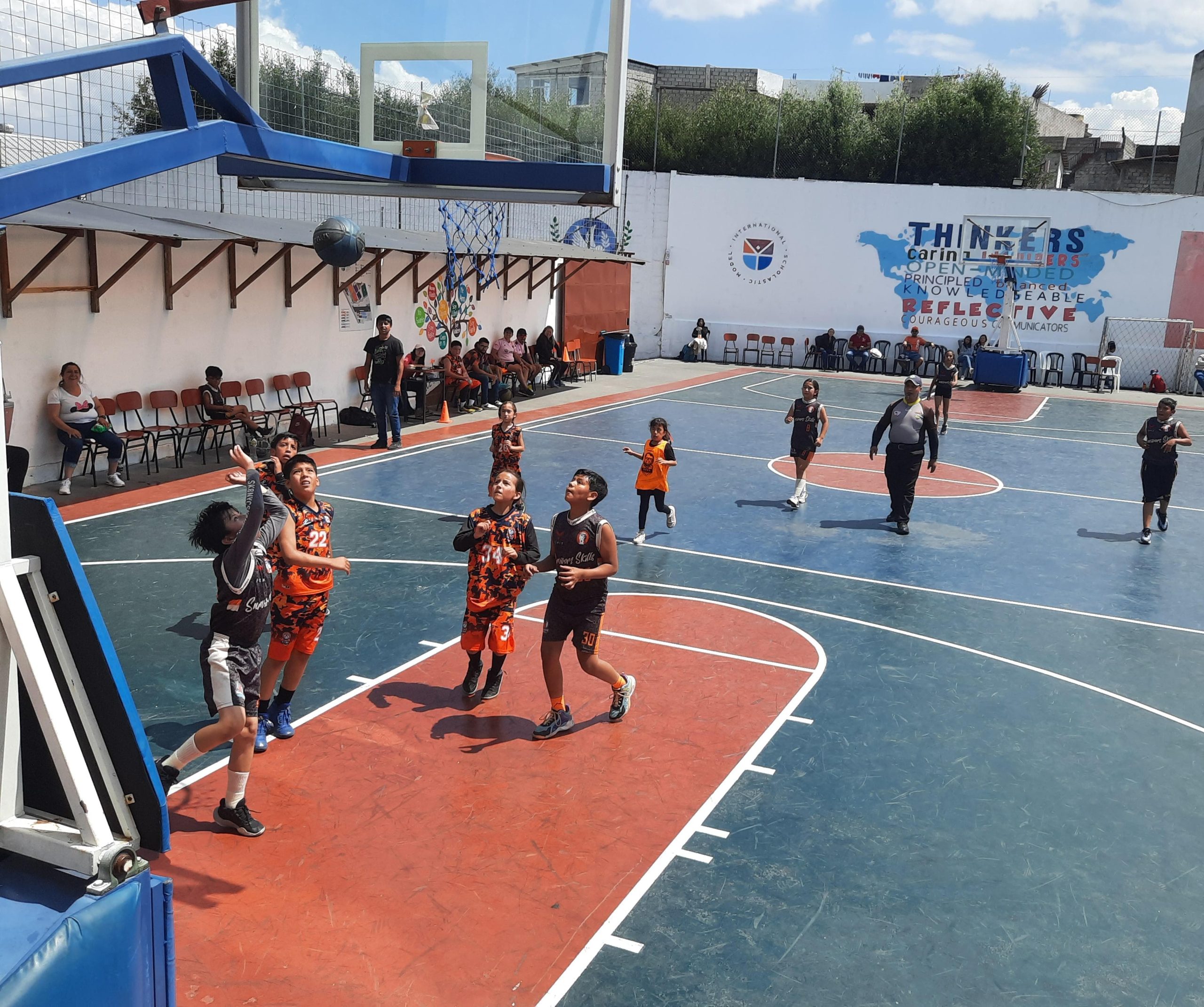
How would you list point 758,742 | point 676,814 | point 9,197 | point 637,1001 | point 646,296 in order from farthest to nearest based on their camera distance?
1. point 646,296
2. point 758,742
3. point 676,814
4. point 637,1001
5. point 9,197

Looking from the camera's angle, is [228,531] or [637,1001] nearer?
[637,1001]

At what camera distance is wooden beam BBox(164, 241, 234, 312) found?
15406 millimetres

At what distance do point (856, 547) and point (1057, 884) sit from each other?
7.04 meters

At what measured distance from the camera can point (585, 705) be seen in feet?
26.0

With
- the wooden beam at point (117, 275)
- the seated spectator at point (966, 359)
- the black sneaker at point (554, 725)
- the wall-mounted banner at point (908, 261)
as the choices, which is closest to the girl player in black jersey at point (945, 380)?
the seated spectator at point (966, 359)

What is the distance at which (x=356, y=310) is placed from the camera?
20.1m

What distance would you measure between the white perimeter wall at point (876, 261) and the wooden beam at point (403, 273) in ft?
50.3

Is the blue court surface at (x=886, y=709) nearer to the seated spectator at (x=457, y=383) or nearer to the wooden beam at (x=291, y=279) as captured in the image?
the wooden beam at (x=291, y=279)

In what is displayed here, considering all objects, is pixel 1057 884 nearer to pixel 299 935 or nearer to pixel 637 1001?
pixel 637 1001

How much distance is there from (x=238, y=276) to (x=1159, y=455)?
44.6ft

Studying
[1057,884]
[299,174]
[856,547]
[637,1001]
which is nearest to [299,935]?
[637,1001]

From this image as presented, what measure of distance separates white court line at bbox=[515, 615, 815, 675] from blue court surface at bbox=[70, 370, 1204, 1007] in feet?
0.51

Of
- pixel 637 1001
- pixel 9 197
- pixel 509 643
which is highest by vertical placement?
pixel 9 197

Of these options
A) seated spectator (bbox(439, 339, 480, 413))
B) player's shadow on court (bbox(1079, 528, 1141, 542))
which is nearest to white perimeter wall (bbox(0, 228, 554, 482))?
seated spectator (bbox(439, 339, 480, 413))
